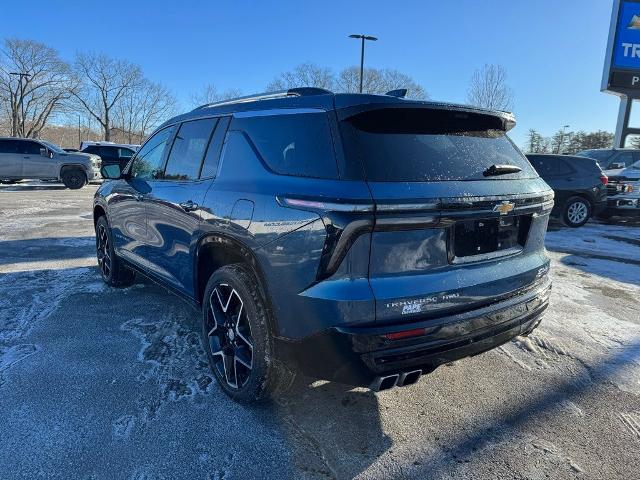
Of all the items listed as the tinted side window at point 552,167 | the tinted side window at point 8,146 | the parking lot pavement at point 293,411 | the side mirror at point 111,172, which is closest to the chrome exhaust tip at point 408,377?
the parking lot pavement at point 293,411

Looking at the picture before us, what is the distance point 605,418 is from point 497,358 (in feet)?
2.75

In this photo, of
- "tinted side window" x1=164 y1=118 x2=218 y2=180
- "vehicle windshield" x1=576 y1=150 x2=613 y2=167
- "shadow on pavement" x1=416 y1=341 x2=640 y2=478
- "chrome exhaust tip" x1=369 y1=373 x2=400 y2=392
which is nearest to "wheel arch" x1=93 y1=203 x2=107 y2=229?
"tinted side window" x1=164 y1=118 x2=218 y2=180

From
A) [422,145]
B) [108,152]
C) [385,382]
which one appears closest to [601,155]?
[422,145]

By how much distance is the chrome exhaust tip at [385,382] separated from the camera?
2.11 metres

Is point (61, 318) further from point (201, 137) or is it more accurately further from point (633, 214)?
point (633, 214)

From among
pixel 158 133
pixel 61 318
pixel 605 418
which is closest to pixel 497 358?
pixel 605 418

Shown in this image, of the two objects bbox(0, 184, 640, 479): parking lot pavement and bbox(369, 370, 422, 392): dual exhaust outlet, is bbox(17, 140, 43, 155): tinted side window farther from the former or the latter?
bbox(369, 370, 422, 392): dual exhaust outlet

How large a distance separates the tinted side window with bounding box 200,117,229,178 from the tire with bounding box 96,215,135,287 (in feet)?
7.10

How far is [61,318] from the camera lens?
402cm

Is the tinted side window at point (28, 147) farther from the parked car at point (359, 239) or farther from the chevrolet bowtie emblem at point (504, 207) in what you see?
the chevrolet bowtie emblem at point (504, 207)

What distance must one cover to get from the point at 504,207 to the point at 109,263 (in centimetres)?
415

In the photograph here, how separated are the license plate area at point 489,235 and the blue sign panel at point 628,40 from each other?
71.8ft

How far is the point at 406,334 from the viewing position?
2.10 meters

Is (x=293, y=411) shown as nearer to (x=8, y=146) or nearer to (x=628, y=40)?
(x=8, y=146)
